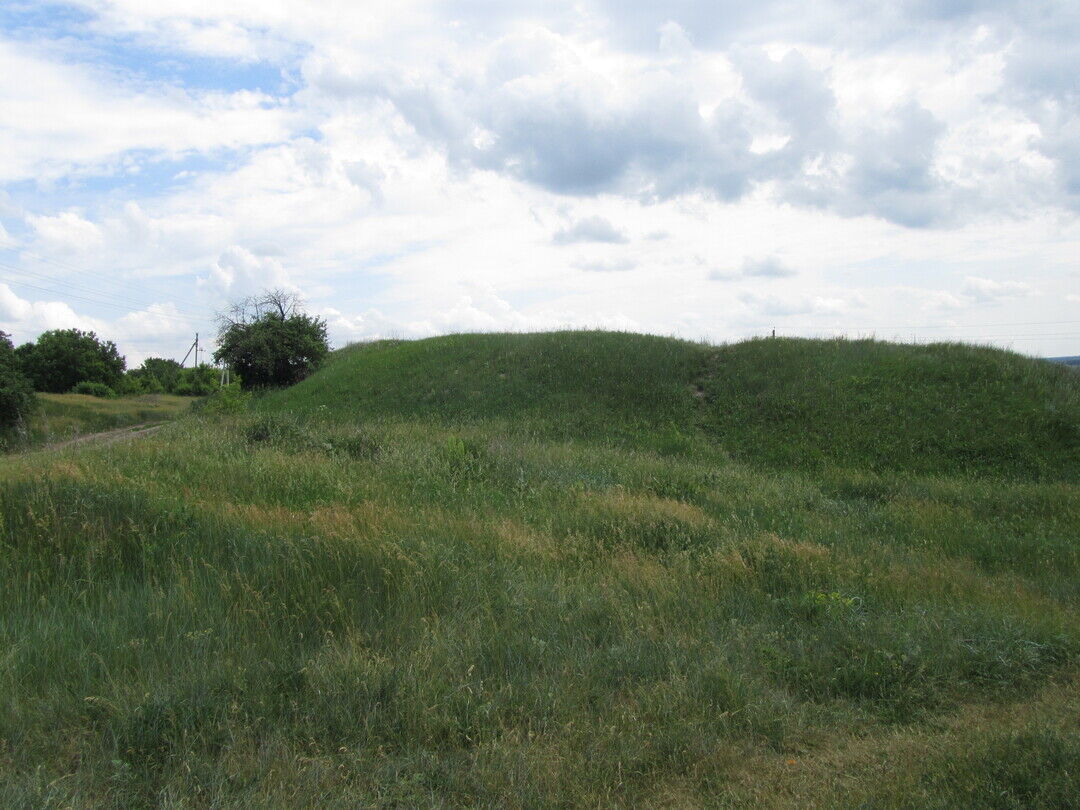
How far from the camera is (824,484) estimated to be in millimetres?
12578

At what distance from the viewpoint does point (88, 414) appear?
37.0 meters

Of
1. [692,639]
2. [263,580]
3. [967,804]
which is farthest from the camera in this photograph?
[263,580]

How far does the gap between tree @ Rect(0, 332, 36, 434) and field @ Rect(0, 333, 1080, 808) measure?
2900 cm

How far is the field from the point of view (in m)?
3.27

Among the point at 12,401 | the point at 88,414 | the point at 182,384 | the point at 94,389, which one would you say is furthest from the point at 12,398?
the point at 182,384

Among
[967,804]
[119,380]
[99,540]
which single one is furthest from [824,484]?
[119,380]

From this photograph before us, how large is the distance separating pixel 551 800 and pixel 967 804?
177 centimetres

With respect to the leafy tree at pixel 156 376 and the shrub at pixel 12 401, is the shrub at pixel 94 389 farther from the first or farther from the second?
the shrub at pixel 12 401

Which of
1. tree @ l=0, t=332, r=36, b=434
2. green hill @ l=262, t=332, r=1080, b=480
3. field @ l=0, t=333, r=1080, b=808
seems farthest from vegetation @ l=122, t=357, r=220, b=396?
field @ l=0, t=333, r=1080, b=808

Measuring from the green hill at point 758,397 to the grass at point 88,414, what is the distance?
14.3 meters

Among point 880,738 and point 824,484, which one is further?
point 824,484

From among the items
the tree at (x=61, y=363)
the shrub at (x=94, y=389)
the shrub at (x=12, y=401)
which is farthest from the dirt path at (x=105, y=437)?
the tree at (x=61, y=363)

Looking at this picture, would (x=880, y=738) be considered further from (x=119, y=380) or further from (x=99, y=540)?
(x=119, y=380)

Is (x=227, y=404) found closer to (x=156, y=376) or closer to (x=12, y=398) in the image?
(x=12, y=398)
